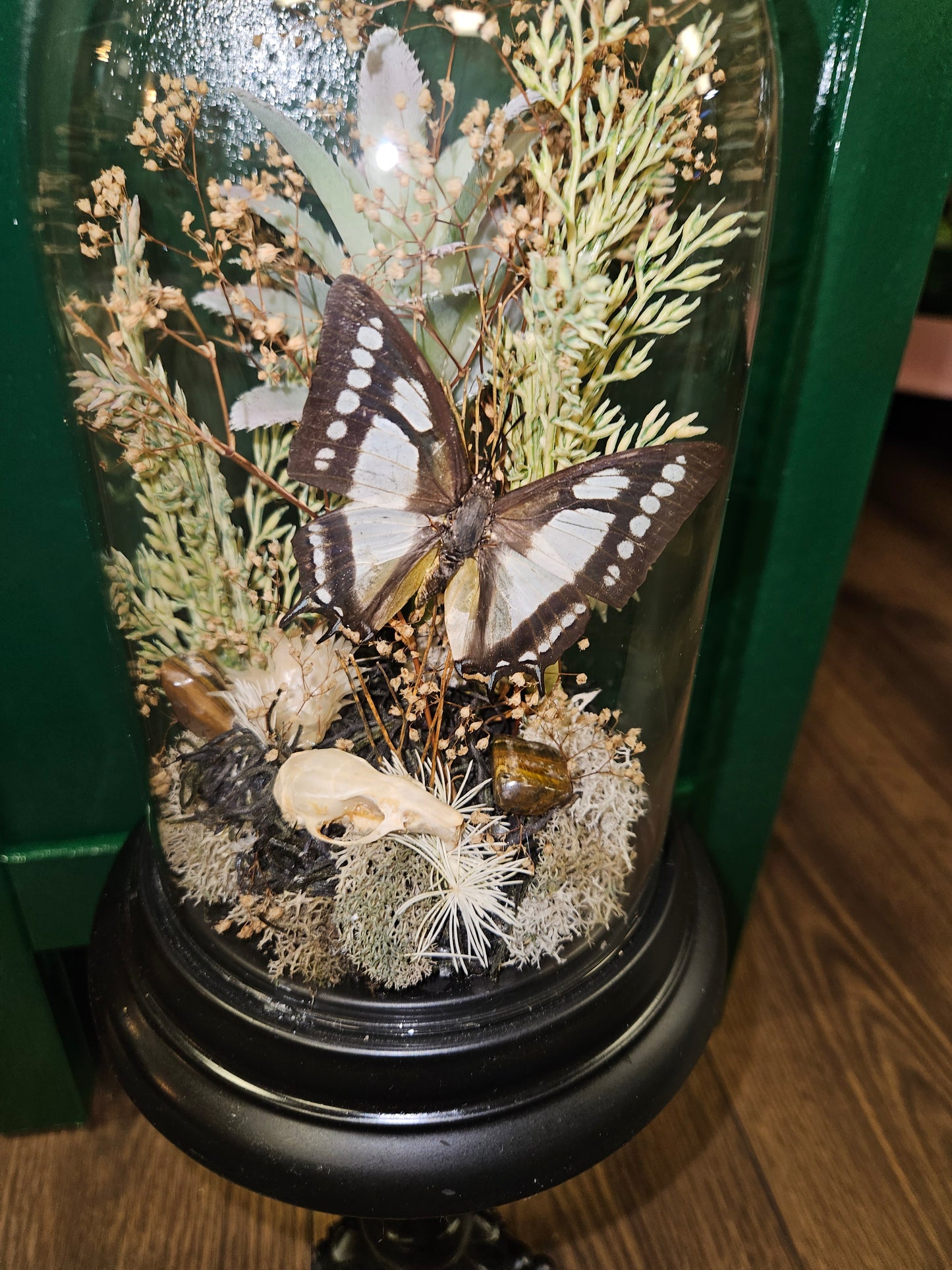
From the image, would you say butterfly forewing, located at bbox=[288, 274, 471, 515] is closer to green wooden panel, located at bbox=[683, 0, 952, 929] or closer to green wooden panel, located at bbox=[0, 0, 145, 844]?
green wooden panel, located at bbox=[0, 0, 145, 844]

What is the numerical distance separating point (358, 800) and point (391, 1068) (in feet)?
0.58

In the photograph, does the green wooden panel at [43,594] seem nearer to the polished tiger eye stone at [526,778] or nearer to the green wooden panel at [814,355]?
the polished tiger eye stone at [526,778]

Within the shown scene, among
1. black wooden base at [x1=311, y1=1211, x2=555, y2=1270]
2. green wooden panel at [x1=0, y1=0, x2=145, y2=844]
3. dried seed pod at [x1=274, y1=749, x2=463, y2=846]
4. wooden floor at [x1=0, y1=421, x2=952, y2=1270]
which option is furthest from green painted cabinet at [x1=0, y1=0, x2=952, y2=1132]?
black wooden base at [x1=311, y1=1211, x2=555, y2=1270]

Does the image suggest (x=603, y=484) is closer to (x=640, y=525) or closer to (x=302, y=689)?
(x=640, y=525)

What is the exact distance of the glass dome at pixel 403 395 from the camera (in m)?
0.53

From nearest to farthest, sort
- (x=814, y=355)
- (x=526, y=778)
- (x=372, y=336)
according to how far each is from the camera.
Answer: (x=372, y=336) < (x=526, y=778) < (x=814, y=355)

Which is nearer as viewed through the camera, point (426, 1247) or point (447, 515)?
point (447, 515)

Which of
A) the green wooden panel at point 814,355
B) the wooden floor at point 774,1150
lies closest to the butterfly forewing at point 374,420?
the green wooden panel at point 814,355

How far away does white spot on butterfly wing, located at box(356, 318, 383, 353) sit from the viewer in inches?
19.3

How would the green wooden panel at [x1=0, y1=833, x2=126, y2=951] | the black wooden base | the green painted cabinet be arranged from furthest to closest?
the green wooden panel at [x1=0, y1=833, x2=126, y2=951], the black wooden base, the green painted cabinet

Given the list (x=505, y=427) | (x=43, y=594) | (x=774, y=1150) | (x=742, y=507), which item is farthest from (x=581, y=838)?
(x=774, y=1150)

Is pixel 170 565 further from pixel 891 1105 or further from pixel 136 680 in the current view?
pixel 891 1105

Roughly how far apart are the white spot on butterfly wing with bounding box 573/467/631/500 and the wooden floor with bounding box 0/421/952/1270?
908 mm

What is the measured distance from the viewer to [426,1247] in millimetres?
860
